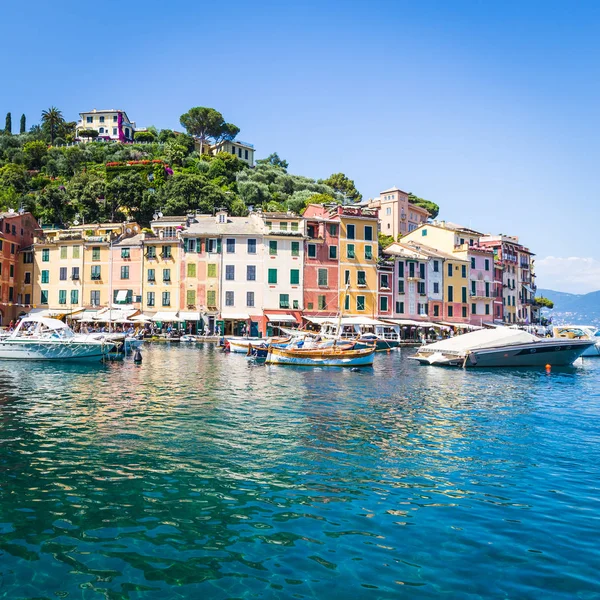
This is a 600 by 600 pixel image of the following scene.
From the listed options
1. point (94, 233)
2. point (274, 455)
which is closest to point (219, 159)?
point (94, 233)

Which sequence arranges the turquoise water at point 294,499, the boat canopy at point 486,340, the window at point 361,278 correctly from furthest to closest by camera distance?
1. the window at point 361,278
2. the boat canopy at point 486,340
3. the turquoise water at point 294,499

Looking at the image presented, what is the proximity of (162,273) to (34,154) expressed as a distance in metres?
63.1

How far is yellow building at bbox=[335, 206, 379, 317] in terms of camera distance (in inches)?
2515

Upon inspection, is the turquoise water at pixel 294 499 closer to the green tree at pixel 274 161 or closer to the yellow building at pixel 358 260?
the yellow building at pixel 358 260

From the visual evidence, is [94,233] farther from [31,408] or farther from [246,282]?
[31,408]

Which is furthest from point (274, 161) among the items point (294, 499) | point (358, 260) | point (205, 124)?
point (294, 499)

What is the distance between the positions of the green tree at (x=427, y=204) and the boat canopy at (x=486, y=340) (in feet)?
275

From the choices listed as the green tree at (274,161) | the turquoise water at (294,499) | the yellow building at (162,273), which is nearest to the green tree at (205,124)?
the green tree at (274,161)

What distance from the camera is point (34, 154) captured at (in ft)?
348

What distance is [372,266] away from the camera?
65250mm

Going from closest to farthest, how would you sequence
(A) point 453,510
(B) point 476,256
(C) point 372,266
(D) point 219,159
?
(A) point 453,510 < (C) point 372,266 < (B) point 476,256 < (D) point 219,159

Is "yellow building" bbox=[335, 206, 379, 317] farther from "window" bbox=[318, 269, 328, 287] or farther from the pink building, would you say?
"window" bbox=[318, 269, 328, 287]

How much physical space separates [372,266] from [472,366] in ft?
91.6

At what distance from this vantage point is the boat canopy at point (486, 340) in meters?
39.7
